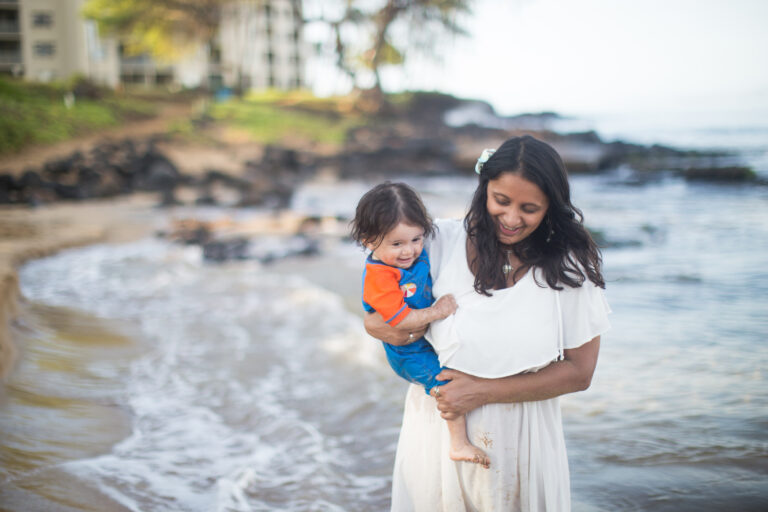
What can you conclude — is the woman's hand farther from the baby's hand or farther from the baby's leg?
the baby's hand

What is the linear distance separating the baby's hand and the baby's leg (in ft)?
1.11

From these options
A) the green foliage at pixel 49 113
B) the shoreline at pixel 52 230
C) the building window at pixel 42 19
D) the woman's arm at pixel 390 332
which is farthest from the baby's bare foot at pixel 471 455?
the building window at pixel 42 19

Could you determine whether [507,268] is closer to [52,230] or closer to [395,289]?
[395,289]

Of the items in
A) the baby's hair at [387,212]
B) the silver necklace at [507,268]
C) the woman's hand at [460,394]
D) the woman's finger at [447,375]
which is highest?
the baby's hair at [387,212]

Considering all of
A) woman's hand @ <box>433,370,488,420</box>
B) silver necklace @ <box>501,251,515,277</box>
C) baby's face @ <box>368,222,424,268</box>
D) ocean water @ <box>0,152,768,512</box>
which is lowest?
ocean water @ <box>0,152,768,512</box>

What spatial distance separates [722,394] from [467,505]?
3096mm

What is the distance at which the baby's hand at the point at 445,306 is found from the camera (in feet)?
6.58

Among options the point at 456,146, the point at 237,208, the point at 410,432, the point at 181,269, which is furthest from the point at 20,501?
the point at 456,146

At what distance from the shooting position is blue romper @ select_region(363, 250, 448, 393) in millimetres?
2047

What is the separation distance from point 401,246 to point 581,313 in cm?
62

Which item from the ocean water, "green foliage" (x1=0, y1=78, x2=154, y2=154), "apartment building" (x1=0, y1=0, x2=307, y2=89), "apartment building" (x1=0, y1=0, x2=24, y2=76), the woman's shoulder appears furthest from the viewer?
"apartment building" (x1=0, y1=0, x2=24, y2=76)

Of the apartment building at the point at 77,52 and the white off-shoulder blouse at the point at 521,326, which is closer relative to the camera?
the white off-shoulder blouse at the point at 521,326

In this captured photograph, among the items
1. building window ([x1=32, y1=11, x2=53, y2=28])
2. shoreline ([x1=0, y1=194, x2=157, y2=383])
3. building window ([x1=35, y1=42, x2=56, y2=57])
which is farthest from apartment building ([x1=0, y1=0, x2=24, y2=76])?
shoreline ([x1=0, y1=194, x2=157, y2=383])

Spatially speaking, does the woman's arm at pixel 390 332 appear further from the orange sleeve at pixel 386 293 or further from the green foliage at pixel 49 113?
the green foliage at pixel 49 113
